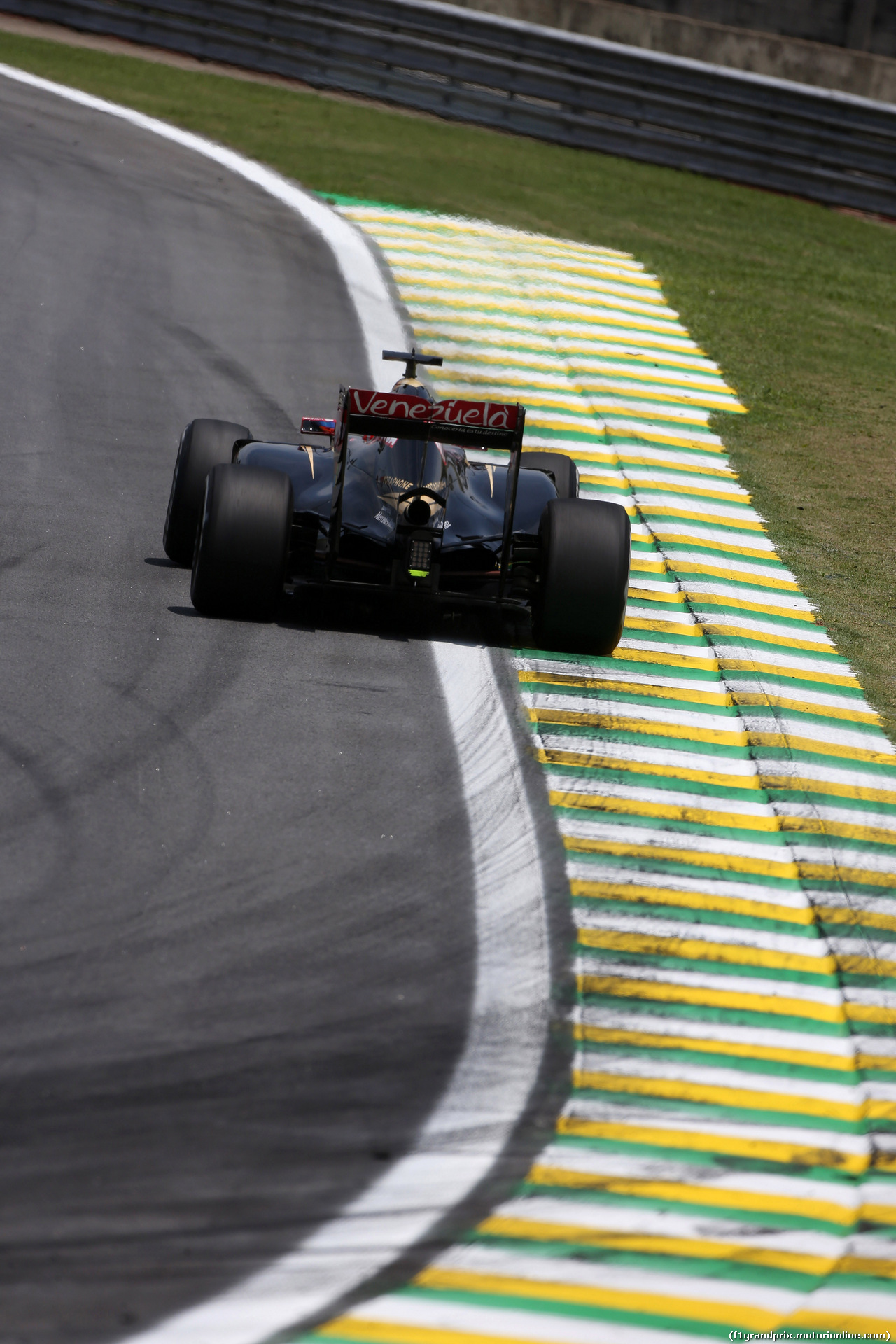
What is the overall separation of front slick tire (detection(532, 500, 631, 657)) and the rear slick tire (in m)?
2.12

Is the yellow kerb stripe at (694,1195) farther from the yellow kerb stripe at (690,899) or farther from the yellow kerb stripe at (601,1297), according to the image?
the yellow kerb stripe at (690,899)

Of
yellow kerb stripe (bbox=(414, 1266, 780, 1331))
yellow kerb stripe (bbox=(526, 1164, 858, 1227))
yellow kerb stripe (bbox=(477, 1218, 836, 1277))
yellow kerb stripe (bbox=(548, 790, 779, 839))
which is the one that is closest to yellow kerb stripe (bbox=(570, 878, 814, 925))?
yellow kerb stripe (bbox=(548, 790, 779, 839))

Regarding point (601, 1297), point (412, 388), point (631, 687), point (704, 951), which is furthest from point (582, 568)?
point (601, 1297)

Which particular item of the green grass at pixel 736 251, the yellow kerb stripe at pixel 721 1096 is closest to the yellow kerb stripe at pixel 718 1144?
the yellow kerb stripe at pixel 721 1096

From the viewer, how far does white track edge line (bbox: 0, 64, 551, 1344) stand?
478cm

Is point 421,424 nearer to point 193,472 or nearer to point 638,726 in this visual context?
point 193,472

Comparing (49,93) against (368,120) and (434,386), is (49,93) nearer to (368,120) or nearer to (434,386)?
(368,120)

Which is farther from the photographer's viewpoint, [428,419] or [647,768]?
[428,419]

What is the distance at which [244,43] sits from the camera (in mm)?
25969

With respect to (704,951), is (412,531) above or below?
above

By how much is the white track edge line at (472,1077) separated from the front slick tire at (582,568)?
54cm

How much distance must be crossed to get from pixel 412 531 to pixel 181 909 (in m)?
3.40

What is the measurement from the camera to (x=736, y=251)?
72.5ft

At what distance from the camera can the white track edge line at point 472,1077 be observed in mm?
4777
